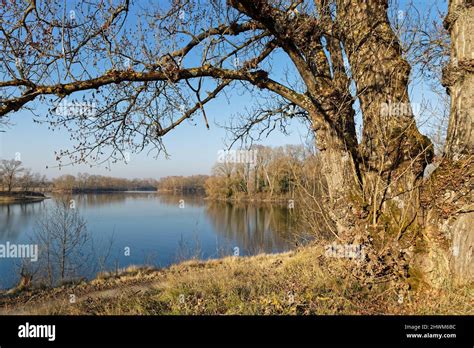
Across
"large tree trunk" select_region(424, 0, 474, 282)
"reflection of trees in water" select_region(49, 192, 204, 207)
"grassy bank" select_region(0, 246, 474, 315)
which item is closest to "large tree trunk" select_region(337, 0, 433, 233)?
"large tree trunk" select_region(424, 0, 474, 282)

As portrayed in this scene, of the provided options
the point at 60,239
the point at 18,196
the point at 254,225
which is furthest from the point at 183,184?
the point at 60,239

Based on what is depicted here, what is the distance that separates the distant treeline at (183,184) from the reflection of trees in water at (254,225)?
9.92 meters

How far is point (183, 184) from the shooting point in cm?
4912

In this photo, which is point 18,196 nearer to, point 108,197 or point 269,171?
point 108,197

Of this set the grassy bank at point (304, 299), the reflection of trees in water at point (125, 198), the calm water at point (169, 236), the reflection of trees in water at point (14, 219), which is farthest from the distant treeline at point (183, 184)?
the grassy bank at point (304, 299)

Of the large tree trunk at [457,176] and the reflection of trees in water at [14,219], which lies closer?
the large tree trunk at [457,176]

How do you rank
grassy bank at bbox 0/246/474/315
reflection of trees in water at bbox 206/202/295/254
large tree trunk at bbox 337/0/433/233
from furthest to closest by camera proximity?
reflection of trees in water at bbox 206/202/295/254 → large tree trunk at bbox 337/0/433/233 → grassy bank at bbox 0/246/474/315

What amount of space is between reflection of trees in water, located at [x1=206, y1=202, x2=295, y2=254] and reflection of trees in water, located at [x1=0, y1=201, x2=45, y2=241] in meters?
13.6

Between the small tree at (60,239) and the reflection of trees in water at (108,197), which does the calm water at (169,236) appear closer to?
the small tree at (60,239)

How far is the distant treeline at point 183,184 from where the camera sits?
154 ft

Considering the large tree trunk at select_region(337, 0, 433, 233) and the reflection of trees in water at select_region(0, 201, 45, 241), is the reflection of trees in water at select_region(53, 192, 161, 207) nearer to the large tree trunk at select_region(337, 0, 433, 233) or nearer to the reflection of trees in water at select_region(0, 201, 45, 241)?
the reflection of trees in water at select_region(0, 201, 45, 241)

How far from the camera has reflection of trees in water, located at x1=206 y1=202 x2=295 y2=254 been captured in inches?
593

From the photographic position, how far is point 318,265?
17.1 ft
